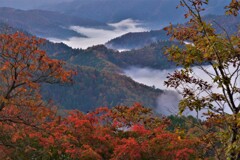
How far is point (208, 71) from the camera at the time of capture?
Answer: 10445 mm

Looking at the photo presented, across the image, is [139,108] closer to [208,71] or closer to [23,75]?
[23,75]

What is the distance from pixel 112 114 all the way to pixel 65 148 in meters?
6.44

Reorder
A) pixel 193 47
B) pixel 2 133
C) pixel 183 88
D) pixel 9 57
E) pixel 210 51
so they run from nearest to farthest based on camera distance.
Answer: pixel 210 51 < pixel 193 47 < pixel 183 88 < pixel 9 57 < pixel 2 133

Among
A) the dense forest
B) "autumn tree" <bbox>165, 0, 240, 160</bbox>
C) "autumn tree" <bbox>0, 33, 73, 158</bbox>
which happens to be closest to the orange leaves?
the dense forest

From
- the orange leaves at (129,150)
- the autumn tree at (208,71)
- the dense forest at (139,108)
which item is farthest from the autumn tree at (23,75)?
the autumn tree at (208,71)

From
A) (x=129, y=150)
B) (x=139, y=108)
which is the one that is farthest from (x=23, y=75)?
(x=139, y=108)

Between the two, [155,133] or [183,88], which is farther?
[155,133]

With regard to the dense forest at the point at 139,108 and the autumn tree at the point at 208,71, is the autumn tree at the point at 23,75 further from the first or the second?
the autumn tree at the point at 208,71

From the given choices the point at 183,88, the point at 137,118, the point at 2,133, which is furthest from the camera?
the point at 137,118

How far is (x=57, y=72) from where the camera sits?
18719 millimetres

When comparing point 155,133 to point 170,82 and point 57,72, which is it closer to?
point 57,72

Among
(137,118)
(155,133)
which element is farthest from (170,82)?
(137,118)

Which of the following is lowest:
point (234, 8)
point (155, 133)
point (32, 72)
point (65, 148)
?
point (65, 148)

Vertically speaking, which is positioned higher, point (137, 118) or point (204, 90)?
point (204, 90)
